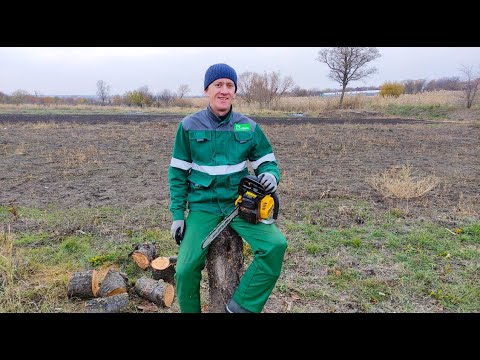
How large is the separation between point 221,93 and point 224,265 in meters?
1.33

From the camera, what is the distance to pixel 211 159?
2.84 m

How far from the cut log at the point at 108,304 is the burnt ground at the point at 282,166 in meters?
2.07

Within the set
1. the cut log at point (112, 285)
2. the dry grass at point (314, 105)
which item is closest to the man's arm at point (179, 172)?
the cut log at point (112, 285)

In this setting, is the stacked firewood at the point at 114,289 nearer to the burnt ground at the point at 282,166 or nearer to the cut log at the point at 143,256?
the cut log at the point at 143,256

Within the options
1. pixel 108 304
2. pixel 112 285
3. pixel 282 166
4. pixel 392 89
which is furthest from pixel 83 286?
pixel 392 89

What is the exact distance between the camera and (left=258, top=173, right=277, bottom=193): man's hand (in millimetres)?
2730

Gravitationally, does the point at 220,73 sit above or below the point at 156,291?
above

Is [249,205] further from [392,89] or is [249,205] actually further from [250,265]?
[392,89]

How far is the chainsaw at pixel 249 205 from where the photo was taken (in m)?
2.69

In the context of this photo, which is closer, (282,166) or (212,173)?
(212,173)

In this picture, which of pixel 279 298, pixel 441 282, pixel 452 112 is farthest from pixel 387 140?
pixel 452 112

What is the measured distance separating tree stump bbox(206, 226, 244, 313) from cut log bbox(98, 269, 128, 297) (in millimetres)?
1150
